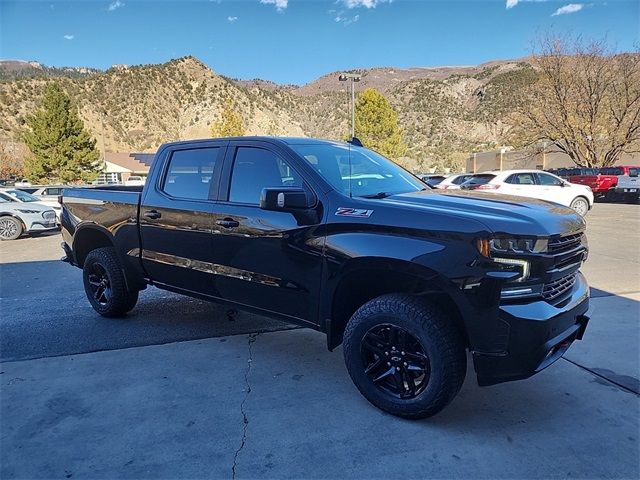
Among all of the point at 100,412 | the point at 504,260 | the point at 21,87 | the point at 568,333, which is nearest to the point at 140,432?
the point at 100,412

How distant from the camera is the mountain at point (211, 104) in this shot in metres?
70.6

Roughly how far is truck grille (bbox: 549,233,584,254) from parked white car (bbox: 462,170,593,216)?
11271 millimetres

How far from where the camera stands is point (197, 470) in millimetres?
2473

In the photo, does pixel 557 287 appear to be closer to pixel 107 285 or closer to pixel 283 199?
pixel 283 199

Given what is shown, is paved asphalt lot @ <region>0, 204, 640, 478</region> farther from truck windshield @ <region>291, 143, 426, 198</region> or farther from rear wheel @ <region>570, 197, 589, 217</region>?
rear wheel @ <region>570, 197, 589, 217</region>

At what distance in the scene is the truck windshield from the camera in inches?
133

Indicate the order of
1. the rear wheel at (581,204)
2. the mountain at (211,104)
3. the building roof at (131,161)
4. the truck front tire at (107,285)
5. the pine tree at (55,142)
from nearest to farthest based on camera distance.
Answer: the truck front tire at (107,285), the rear wheel at (581,204), the pine tree at (55,142), the building roof at (131,161), the mountain at (211,104)

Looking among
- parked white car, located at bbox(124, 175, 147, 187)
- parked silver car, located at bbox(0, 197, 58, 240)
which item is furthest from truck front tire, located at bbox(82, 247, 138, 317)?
parked silver car, located at bbox(0, 197, 58, 240)

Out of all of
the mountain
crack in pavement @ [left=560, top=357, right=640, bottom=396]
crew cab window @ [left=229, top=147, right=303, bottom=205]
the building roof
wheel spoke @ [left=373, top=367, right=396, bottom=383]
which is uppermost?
the mountain

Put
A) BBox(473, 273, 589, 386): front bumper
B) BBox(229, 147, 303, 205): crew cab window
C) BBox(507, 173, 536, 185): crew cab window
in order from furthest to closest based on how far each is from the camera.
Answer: BBox(507, 173, 536, 185): crew cab window
BBox(229, 147, 303, 205): crew cab window
BBox(473, 273, 589, 386): front bumper

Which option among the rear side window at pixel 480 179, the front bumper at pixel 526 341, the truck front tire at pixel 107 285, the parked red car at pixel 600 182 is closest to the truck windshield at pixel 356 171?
the front bumper at pixel 526 341

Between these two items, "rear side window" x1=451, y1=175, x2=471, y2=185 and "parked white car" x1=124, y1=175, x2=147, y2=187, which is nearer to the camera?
"parked white car" x1=124, y1=175, x2=147, y2=187

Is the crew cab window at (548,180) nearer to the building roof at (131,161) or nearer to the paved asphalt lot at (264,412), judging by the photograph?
the paved asphalt lot at (264,412)

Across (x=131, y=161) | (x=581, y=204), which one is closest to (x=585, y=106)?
(x=581, y=204)
